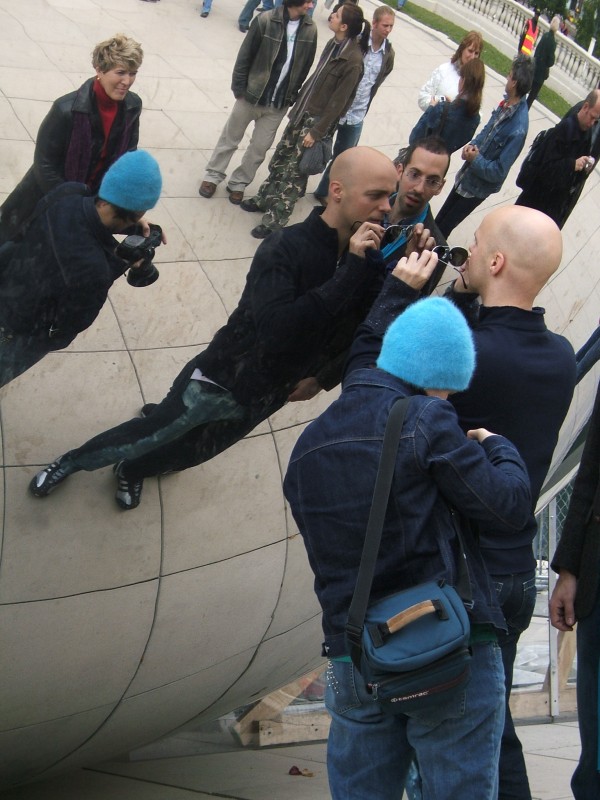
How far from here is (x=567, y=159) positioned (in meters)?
4.25

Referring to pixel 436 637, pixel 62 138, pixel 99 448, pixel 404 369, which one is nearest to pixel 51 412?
pixel 99 448

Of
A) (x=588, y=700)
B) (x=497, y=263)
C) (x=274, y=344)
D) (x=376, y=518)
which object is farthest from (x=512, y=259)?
(x=588, y=700)

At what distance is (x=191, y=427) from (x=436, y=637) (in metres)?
1.23

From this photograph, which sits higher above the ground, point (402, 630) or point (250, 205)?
point (250, 205)

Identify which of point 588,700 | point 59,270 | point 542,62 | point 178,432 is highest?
point 542,62

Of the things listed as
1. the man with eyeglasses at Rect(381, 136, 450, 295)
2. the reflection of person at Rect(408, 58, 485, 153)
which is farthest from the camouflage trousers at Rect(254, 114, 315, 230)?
the reflection of person at Rect(408, 58, 485, 153)

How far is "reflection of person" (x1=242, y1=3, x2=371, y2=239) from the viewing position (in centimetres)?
362

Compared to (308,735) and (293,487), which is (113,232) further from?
(308,735)

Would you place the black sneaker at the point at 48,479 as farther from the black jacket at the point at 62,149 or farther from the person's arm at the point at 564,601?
the person's arm at the point at 564,601

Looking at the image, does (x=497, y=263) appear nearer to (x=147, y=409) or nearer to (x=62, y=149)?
(x=147, y=409)

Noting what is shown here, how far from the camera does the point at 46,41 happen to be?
3678 millimetres

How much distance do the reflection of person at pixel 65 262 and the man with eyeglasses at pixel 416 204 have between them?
2.55 ft

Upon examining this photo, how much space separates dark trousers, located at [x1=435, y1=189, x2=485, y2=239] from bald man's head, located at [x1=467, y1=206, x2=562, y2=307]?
0.86 feet

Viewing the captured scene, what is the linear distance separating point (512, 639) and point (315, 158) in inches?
67.2
